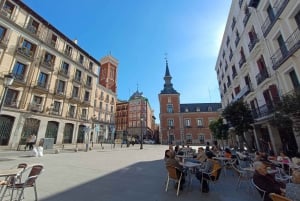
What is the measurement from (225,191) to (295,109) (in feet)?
17.4

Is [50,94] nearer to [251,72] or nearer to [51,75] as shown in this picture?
[51,75]

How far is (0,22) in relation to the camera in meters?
16.3

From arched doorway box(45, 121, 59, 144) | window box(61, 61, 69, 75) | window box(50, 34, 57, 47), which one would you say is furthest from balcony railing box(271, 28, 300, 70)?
window box(50, 34, 57, 47)

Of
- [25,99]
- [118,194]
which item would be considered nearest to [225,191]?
[118,194]

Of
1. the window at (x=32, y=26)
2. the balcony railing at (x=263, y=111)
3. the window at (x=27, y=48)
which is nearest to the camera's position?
the balcony railing at (x=263, y=111)

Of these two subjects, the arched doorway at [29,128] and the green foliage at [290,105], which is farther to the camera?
the arched doorway at [29,128]

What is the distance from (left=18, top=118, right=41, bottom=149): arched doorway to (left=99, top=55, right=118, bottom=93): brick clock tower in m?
28.2

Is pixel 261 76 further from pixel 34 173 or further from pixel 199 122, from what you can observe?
pixel 199 122

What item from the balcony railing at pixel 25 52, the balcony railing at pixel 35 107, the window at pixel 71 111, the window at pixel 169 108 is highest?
the balcony railing at pixel 25 52

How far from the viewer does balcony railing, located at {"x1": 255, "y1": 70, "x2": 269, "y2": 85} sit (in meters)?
12.2

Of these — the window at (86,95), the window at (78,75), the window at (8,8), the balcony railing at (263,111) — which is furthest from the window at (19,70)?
the balcony railing at (263,111)

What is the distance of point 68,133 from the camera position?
78.5 ft

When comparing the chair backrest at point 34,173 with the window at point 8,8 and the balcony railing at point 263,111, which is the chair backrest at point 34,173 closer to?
the balcony railing at point 263,111

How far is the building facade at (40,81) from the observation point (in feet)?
55.6
